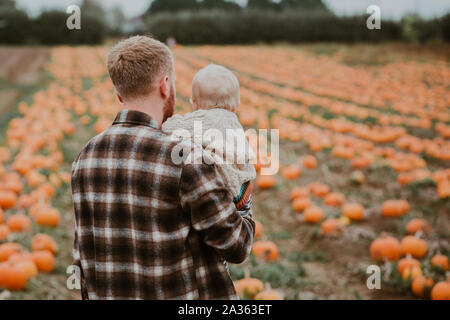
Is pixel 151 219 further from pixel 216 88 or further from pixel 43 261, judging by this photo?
pixel 43 261

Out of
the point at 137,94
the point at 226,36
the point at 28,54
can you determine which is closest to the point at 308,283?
the point at 137,94

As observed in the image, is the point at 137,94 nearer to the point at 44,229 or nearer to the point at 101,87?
the point at 44,229

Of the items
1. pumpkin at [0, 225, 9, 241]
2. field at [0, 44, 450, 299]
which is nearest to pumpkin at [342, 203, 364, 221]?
field at [0, 44, 450, 299]

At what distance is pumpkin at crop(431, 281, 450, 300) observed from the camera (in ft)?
9.80

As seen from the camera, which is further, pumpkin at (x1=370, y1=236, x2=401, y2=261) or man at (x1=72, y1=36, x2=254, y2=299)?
pumpkin at (x1=370, y1=236, x2=401, y2=261)

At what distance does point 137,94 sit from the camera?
154 cm

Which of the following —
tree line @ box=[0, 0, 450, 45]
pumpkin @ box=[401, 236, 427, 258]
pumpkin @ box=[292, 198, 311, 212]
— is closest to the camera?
pumpkin @ box=[401, 236, 427, 258]

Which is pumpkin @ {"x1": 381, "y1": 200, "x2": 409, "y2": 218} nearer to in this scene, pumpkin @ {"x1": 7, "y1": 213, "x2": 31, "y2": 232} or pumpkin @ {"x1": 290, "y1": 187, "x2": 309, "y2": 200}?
pumpkin @ {"x1": 290, "y1": 187, "x2": 309, "y2": 200}

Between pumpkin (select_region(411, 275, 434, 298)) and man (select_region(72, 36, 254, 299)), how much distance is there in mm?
2309

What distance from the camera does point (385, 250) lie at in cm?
380

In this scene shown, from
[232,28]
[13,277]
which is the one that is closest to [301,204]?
[13,277]

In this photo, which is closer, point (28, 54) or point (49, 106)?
point (49, 106)

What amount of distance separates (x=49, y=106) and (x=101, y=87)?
2710mm

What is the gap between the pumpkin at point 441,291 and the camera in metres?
2.99
